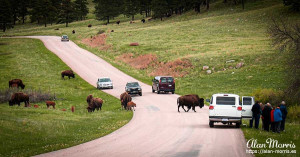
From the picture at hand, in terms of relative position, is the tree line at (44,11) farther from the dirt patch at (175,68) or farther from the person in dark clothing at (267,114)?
the person in dark clothing at (267,114)

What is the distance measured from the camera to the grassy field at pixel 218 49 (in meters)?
51.1

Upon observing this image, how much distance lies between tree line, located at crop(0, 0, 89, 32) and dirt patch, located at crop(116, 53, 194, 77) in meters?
82.9

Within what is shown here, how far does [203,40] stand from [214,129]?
6525 cm

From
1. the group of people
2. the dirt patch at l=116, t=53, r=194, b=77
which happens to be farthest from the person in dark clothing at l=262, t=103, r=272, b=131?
the dirt patch at l=116, t=53, r=194, b=77

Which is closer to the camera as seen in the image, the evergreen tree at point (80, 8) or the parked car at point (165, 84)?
the parked car at point (165, 84)

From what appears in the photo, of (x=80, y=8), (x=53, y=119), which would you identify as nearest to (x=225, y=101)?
(x=53, y=119)

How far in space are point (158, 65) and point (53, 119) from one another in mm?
42221

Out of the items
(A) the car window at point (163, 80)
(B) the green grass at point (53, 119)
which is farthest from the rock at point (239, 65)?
(B) the green grass at point (53, 119)

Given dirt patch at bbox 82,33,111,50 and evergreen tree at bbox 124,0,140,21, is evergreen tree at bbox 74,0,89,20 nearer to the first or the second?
evergreen tree at bbox 124,0,140,21

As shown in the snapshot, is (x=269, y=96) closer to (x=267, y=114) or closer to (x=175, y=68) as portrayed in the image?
(x=267, y=114)

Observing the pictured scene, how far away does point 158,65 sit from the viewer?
70625 mm

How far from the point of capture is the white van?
83.5ft

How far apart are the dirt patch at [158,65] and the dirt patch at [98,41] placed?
17.1m

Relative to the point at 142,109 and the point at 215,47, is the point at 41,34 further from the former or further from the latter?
the point at 142,109
